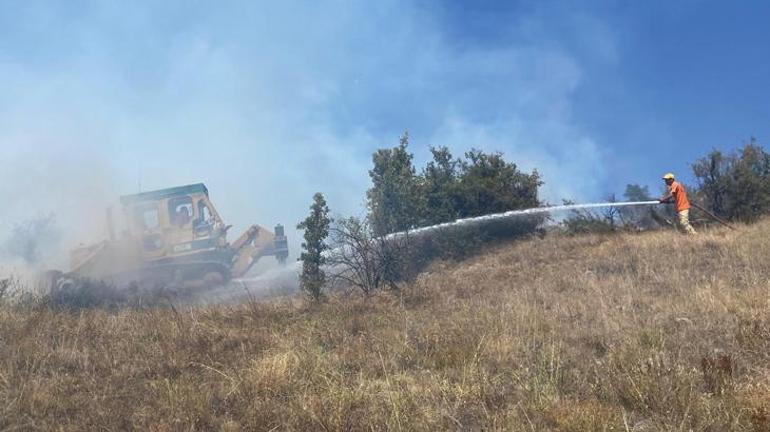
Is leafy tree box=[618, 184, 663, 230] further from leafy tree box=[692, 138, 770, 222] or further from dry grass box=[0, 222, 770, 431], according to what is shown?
dry grass box=[0, 222, 770, 431]

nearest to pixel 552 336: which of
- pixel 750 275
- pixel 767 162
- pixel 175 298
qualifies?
pixel 750 275

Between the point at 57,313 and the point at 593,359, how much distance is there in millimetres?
6696

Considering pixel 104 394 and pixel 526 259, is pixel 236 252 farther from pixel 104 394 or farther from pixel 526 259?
pixel 104 394

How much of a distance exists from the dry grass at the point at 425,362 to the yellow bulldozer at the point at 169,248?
13.2m

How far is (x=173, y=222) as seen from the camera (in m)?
21.7

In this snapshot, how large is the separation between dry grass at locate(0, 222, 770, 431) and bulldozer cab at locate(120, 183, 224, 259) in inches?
537

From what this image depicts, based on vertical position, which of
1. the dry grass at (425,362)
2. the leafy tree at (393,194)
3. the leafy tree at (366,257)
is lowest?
the dry grass at (425,362)

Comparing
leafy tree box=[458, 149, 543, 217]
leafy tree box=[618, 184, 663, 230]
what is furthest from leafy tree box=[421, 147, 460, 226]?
leafy tree box=[618, 184, 663, 230]

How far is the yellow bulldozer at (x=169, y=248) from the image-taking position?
810 inches

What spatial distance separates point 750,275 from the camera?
23.8 ft

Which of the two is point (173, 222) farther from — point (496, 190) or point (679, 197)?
point (679, 197)

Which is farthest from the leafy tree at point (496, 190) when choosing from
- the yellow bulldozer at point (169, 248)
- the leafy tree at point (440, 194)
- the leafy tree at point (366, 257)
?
the yellow bulldozer at point (169, 248)

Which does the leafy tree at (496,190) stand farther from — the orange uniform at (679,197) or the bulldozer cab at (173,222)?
the bulldozer cab at (173,222)

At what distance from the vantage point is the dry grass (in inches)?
147
